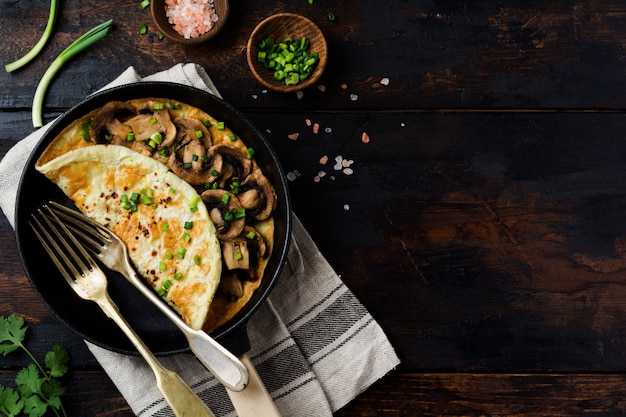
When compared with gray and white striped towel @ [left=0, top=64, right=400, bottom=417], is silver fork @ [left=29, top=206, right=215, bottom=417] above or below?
above

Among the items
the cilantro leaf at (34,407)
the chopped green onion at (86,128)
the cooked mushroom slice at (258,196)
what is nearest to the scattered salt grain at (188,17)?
the chopped green onion at (86,128)

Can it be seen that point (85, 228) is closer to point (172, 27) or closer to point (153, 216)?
point (153, 216)

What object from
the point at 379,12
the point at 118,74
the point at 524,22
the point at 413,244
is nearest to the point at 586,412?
the point at 413,244

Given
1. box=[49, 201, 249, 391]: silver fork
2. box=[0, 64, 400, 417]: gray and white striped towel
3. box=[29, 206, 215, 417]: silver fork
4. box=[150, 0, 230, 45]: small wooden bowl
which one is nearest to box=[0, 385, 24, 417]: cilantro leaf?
box=[0, 64, 400, 417]: gray and white striped towel

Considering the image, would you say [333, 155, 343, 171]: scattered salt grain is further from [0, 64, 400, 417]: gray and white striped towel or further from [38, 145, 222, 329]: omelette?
[38, 145, 222, 329]: omelette

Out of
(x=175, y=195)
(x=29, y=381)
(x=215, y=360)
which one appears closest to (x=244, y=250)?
(x=175, y=195)

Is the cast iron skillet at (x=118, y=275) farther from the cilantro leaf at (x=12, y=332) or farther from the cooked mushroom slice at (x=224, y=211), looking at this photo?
the cilantro leaf at (x=12, y=332)
